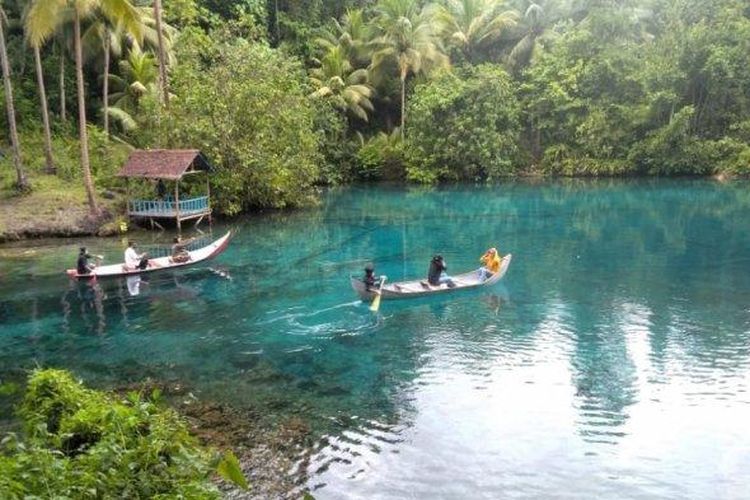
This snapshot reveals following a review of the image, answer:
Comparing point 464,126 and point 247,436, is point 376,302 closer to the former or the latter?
point 247,436

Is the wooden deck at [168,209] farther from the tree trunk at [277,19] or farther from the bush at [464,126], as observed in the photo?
the tree trunk at [277,19]

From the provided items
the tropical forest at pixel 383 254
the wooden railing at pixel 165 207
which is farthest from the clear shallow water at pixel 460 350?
the wooden railing at pixel 165 207

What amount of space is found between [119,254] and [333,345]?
13.7 m

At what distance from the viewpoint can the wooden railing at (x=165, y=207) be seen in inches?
1230

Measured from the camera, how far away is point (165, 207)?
31766 millimetres

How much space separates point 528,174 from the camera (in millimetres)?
53406

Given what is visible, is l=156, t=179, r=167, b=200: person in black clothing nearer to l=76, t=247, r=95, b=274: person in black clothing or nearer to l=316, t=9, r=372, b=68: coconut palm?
l=76, t=247, r=95, b=274: person in black clothing

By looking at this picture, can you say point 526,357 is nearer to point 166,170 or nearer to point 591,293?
point 591,293

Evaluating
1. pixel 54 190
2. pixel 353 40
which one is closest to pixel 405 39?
pixel 353 40

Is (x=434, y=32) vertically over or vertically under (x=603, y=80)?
over

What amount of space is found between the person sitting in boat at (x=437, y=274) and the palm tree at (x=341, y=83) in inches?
1174

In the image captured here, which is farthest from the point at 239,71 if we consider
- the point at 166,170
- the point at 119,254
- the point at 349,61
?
the point at 349,61

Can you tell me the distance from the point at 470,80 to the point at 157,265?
31.4m

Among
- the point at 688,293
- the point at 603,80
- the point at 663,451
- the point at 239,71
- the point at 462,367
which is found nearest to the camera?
the point at 663,451
